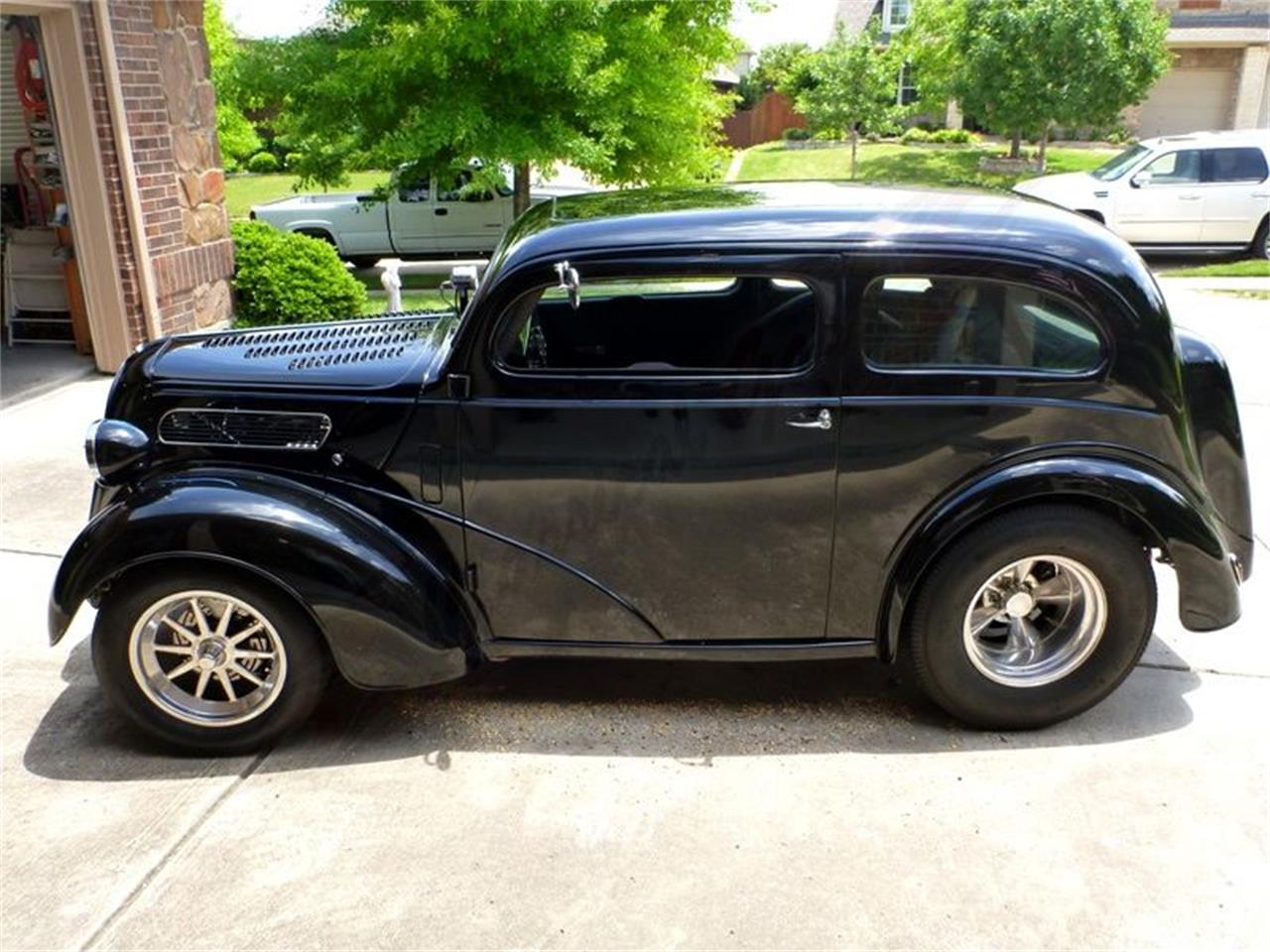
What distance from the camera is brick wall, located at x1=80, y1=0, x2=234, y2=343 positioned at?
25.7ft

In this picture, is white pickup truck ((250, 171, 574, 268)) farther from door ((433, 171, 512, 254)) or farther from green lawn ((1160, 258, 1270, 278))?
green lawn ((1160, 258, 1270, 278))

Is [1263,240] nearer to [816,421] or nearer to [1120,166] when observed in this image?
[1120,166]

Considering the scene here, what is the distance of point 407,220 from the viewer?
49.9 feet

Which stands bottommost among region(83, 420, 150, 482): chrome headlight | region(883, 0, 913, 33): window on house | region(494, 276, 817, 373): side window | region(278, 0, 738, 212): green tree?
region(83, 420, 150, 482): chrome headlight

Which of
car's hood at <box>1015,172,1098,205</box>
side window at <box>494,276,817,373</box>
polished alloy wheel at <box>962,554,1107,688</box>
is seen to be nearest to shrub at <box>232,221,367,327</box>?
side window at <box>494,276,817,373</box>

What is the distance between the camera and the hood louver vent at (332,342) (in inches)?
154

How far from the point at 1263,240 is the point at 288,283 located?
512 inches

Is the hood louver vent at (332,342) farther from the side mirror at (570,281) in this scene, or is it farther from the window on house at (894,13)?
the window on house at (894,13)

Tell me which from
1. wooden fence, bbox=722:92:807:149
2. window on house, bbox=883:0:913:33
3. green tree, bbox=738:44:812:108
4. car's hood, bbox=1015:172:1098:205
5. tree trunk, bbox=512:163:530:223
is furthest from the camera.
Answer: window on house, bbox=883:0:913:33

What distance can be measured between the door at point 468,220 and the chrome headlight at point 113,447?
11417 mm

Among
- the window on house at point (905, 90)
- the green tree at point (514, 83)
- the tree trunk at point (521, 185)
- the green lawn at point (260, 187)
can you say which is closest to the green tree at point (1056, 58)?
the green lawn at point (260, 187)

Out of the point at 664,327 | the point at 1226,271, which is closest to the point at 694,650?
the point at 664,327

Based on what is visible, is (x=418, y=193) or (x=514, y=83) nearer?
(x=514, y=83)

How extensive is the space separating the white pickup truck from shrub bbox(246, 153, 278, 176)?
1925cm
